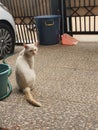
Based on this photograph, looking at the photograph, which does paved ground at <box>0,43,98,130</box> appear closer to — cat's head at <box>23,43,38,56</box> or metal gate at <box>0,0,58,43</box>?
cat's head at <box>23,43,38,56</box>

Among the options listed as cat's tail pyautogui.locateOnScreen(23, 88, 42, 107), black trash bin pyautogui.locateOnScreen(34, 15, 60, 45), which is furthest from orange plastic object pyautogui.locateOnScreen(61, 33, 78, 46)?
cat's tail pyautogui.locateOnScreen(23, 88, 42, 107)

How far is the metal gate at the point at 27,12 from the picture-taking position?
5.02 meters

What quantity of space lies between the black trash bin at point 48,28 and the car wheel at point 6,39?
71cm

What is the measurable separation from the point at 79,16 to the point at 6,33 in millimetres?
1770

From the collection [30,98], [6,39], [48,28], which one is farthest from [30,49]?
[48,28]

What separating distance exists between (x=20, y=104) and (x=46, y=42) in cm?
276

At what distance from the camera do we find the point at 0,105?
2209mm

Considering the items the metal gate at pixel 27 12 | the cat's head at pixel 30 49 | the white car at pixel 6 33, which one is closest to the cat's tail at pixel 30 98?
the cat's head at pixel 30 49

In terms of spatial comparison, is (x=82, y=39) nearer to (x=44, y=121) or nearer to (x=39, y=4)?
(x=39, y=4)

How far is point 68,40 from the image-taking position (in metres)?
4.93

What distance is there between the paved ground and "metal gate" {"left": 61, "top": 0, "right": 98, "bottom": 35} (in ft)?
2.74

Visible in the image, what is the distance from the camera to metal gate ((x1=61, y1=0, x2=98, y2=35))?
4.83 meters

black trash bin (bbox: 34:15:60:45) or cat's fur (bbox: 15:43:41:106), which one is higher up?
black trash bin (bbox: 34:15:60:45)

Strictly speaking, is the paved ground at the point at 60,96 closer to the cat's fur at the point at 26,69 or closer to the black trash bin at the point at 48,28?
the cat's fur at the point at 26,69
